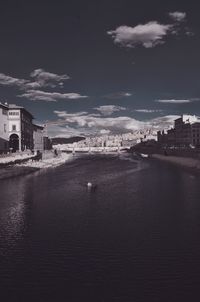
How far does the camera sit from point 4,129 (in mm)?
156000

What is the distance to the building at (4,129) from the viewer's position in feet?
493

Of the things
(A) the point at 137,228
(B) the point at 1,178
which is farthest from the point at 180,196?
(B) the point at 1,178

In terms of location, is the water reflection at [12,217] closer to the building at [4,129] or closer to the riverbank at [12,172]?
the riverbank at [12,172]

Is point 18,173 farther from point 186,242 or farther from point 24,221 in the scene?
point 186,242

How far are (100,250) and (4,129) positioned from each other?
445 feet

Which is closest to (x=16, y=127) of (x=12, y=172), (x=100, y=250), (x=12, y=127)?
(x=12, y=127)

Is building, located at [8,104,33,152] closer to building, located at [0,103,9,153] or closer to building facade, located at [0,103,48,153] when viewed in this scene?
building facade, located at [0,103,48,153]

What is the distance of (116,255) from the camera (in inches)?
1008

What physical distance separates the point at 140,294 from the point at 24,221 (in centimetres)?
1936

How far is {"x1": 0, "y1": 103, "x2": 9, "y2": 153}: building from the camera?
150350 millimetres

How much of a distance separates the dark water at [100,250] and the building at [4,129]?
105 metres

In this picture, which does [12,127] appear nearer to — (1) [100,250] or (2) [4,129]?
(2) [4,129]

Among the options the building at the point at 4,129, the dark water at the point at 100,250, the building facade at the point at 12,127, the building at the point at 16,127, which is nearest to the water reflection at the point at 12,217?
the dark water at the point at 100,250

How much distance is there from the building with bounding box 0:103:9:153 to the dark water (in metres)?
105
